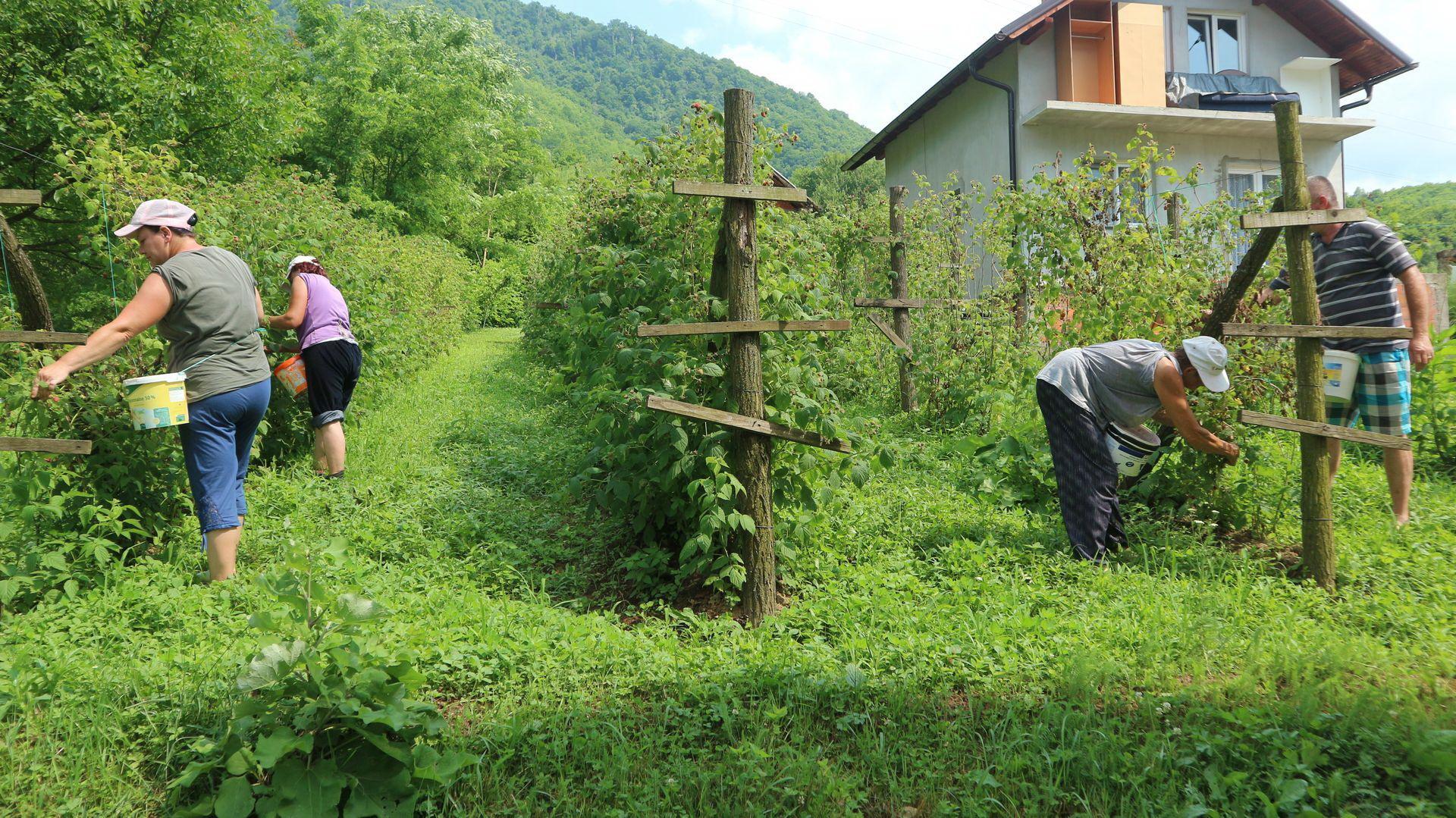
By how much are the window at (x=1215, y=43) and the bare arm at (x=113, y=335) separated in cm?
1858

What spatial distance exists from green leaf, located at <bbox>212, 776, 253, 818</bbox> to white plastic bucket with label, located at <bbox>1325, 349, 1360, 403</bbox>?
5.38m

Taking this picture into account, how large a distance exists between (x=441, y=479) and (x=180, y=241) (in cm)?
253

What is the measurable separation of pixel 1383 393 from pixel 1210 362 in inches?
45.5

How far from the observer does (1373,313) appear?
4883 mm

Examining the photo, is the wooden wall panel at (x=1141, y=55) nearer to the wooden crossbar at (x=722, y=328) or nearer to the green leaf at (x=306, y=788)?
the wooden crossbar at (x=722, y=328)

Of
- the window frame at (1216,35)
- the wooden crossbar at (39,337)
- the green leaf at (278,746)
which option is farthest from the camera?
the window frame at (1216,35)

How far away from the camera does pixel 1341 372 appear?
475 cm

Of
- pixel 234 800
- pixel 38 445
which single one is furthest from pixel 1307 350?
pixel 38 445

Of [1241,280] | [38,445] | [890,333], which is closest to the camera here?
[38,445]

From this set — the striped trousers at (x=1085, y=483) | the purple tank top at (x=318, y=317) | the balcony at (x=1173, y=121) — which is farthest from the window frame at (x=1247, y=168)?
the purple tank top at (x=318, y=317)

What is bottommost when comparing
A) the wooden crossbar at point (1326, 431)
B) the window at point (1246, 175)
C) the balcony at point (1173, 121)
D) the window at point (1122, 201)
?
the wooden crossbar at point (1326, 431)

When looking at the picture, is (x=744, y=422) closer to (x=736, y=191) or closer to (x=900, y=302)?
(x=736, y=191)

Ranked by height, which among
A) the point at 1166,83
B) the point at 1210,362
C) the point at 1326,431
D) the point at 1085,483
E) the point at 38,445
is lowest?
the point at 1085,483

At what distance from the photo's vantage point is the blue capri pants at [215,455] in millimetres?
4332
